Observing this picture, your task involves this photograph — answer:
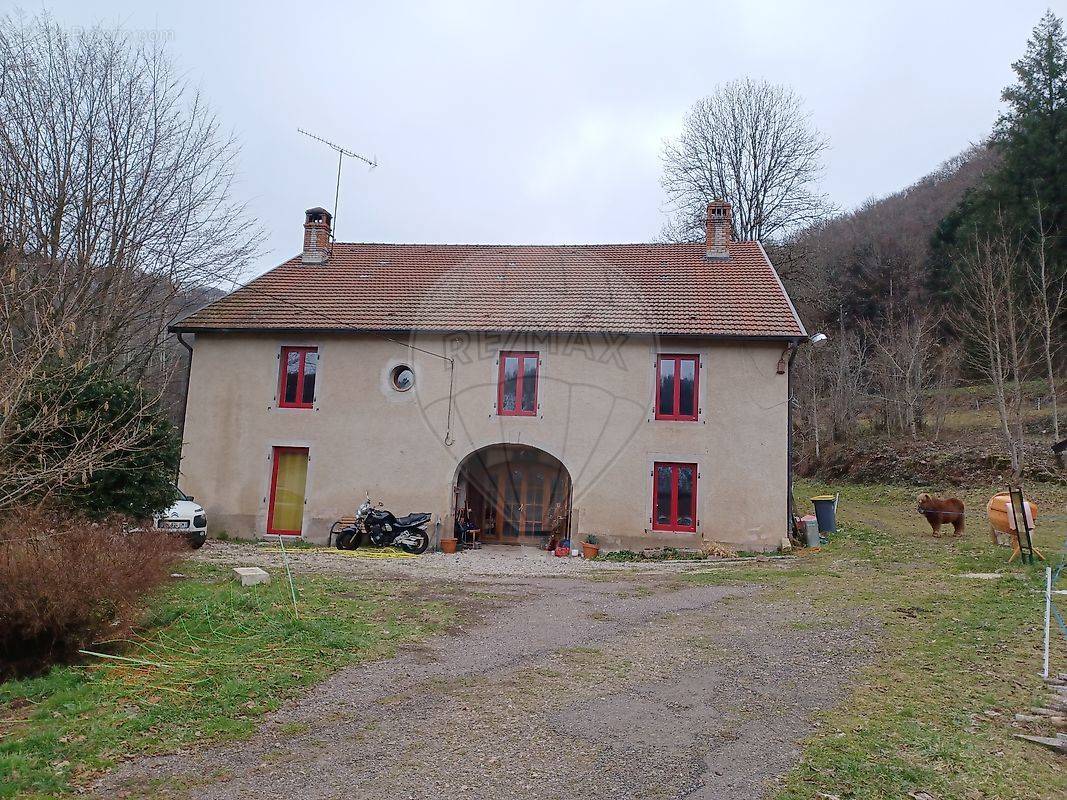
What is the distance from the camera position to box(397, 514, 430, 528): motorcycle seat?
48.5ft

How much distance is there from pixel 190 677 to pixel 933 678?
254 inches

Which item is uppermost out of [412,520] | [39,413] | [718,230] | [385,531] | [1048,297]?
[1048,297]

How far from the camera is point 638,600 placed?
31.3 ft

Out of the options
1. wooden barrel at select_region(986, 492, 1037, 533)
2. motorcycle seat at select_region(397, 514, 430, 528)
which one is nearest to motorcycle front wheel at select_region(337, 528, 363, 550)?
motorcycle seat at select_region(397, 514, 430, 528)

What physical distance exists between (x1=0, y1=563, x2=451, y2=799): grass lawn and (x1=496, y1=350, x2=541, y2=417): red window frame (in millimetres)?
7145

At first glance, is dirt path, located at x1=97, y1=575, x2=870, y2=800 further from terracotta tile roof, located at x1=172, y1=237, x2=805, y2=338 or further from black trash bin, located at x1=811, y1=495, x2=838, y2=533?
black trash bin, located at x1=811, y1=495, x2=838, y2=533

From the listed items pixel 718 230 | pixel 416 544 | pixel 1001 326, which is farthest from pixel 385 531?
pixel 1001 326

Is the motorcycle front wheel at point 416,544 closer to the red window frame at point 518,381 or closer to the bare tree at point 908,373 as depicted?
the red window frame at point 518,381

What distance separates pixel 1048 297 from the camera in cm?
2455

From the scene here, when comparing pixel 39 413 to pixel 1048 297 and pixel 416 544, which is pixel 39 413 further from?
pixel 1048 297

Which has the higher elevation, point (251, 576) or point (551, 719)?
point (251, 576)

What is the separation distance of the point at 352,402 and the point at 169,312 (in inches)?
220

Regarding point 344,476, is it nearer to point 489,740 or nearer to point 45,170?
point 45,170

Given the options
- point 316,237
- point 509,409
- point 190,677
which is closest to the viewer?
point 190,677
